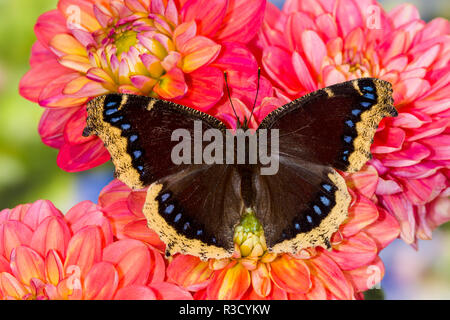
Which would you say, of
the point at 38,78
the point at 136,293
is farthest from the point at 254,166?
the point at 38,78

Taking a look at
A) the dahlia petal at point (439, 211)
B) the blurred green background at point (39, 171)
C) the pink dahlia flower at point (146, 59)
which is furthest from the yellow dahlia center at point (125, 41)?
the dahlia petal at point (439, 211)

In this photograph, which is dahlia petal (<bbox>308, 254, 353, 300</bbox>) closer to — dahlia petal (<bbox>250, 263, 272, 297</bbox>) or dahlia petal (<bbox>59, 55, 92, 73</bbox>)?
dahlia petal (<bbox>250, 263, 272, 297</bbox>)

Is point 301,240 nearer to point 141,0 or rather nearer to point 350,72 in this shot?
point 350,72

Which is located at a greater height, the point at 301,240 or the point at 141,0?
the point at 141,0

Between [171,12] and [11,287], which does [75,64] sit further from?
[11,287]

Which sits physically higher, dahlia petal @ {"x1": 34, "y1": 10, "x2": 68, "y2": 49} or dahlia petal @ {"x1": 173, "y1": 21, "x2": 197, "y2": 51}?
dahlia petal @ {"x1": 34, "y1": 10, "x2": 68, "y2": 49}

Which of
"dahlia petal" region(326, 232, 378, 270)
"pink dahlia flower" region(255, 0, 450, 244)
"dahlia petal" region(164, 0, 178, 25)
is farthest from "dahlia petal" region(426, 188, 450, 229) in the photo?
"dahlia petal" region(164, 0, 178, 25)

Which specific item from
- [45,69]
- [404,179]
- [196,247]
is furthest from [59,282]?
[404,179]
